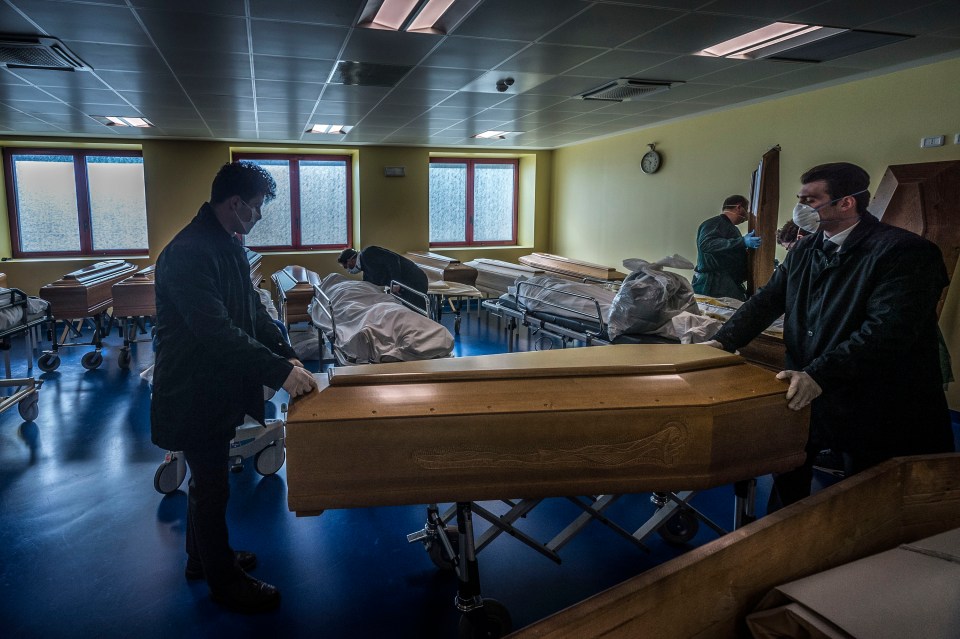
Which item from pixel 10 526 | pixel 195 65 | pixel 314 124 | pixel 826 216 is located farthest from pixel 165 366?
pixel 314 124

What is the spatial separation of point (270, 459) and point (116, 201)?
23.5ft

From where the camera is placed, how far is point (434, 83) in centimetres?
511

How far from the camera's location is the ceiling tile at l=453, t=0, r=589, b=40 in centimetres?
319

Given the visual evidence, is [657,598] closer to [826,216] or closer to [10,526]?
[826,216]

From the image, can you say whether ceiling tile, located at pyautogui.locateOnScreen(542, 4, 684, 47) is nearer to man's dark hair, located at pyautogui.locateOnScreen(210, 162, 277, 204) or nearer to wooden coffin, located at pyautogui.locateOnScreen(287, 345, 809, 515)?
man's dark hair, located at pyautogui.locateOnScreen(210, 162, 277, 204)

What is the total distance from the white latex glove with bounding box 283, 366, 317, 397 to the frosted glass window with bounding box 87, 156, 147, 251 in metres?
8.52

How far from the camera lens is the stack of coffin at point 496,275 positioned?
7.27 m

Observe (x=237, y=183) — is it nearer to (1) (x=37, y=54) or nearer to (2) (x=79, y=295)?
(1) (x=37, y=54)

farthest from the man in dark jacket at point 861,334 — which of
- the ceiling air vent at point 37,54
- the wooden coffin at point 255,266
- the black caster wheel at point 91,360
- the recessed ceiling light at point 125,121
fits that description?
the recessed ceiling light at point 125,121

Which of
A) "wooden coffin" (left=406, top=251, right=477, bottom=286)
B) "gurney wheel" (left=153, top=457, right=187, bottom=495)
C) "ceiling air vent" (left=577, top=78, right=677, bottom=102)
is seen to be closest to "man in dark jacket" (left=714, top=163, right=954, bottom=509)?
"gurney wheel" (left=153, top=457, right=187, bottom=495)

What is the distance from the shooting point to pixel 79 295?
5.57 metres

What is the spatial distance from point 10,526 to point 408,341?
2109mm

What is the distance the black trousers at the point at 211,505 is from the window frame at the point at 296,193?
7869mm

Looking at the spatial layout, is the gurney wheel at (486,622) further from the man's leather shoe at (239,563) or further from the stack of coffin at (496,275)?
the stack of coffin at (496,275)
